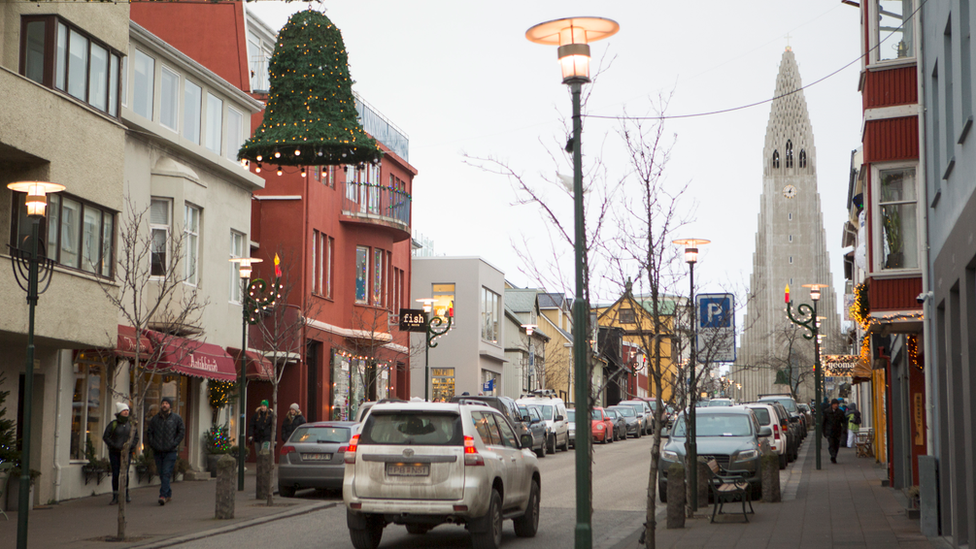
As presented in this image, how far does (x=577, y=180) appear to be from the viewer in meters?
9.76

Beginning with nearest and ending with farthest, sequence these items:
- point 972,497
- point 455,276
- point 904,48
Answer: point 972,497, point 904,48, point 455,276

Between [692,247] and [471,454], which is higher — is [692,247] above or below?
above

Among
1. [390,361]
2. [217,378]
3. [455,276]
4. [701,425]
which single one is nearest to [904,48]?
[701,425]

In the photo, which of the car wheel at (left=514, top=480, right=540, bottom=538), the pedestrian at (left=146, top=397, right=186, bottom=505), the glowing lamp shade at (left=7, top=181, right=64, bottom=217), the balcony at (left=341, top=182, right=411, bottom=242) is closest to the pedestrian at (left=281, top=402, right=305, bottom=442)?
the pedestrian at (left=146, top=397, right=186, bottom=505)

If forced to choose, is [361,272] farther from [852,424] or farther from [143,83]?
[852,424]

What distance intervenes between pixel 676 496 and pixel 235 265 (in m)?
17.6

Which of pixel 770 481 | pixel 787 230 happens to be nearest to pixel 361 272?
pixel 770 481

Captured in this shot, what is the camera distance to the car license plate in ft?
42.5

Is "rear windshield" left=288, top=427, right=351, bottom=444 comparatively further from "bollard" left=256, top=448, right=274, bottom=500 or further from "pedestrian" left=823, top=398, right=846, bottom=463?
"pedestrian" left=823, top=398, right=846, bottom=463

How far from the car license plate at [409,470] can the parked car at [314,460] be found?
8.06 meters

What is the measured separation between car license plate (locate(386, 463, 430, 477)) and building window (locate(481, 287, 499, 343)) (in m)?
44.9

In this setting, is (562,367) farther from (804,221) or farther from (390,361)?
(804,221)

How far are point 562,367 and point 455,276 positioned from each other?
24440 mm

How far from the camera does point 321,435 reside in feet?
70.2
